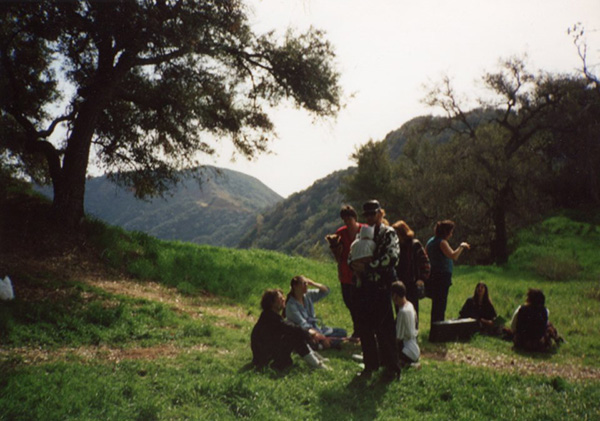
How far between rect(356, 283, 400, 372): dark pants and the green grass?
36 cm

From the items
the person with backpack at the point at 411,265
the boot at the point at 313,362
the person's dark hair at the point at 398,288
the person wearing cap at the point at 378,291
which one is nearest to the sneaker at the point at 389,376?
the person wearing cap at the point at 378,291

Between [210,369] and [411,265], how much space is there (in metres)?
4.39

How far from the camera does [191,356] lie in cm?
696

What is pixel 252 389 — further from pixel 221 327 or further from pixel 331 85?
pixel 331 85

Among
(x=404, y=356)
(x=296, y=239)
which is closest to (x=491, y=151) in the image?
(x=404, y=356)

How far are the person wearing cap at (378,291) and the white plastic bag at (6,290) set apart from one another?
7.12 m

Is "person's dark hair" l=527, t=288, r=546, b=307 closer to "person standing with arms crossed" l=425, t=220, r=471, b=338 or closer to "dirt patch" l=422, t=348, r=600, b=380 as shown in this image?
"dirt patch" l=422, t=348, r=600, b=380

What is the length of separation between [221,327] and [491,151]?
21651 millimetres

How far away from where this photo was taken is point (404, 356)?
22.4ft

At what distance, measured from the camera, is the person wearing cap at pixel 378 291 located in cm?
593

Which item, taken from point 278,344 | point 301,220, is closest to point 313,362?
point 278,344

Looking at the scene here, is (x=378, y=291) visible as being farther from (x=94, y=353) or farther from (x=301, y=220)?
(x=301, y=220)

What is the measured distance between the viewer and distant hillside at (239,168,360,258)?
128 metres

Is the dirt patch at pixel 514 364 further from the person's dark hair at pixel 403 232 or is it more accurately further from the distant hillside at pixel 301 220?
the distant hillside at pixel 301 220
